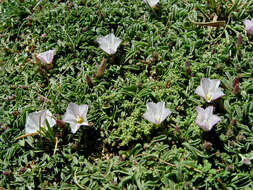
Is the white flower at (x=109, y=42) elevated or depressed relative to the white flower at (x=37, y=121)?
elevated

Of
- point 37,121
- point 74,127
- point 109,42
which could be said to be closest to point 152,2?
point 109,42

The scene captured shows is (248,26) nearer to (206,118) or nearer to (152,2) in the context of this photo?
(152,2)

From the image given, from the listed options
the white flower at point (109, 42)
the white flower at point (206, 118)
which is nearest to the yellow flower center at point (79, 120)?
the white flower at point (109, 42)

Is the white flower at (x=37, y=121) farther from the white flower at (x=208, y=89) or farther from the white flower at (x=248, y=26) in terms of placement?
the white flower at (x=248, y=26)

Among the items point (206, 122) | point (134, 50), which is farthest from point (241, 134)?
point (134, 50)

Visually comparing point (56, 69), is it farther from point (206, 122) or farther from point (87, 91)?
point (206, 122)

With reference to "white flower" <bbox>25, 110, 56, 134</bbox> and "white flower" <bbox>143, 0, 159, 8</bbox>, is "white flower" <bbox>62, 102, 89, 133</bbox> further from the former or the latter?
"white flower" <bbox>143, 0, 159, 8</bbox>

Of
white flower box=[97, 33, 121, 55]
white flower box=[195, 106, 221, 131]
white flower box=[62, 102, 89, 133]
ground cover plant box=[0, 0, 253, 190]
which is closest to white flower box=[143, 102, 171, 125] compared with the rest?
ground cover plant box=[0, 0, 253, 190]
